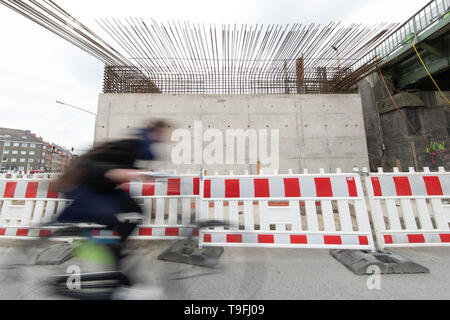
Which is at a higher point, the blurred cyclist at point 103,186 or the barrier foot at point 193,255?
the blurred cyclist at point 103,186

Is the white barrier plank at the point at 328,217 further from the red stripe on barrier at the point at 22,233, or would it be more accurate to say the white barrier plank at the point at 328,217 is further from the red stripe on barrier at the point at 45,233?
the red stripe on barrier at the point at 22,233

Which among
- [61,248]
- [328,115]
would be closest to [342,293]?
[61,248]

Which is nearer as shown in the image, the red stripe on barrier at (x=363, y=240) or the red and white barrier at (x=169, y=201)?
the red stripe on barrier at (x=363, y=240)

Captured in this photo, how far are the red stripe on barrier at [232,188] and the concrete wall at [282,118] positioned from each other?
4843 millimetres

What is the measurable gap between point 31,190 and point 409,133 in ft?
44.9

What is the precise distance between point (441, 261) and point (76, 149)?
14.9ft

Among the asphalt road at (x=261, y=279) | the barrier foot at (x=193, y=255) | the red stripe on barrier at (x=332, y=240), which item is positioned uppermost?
the red stripe on barrier at (x=332, y=240)

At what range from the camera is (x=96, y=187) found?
1.61 m

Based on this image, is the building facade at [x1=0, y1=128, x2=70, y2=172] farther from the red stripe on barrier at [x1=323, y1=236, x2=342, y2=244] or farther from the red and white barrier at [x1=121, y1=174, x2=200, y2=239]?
the red stripe on barrier at [x1=323, y1=236, x2=342, y2=244]

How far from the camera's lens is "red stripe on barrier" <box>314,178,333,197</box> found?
2801mm

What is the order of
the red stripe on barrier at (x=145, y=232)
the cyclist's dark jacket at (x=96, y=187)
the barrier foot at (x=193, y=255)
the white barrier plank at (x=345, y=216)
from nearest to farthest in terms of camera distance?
the cyclist's dark jacket at (x=96, y=187)
the barrier foot at (x=193, y=255)
the white barrier plank at (x=345, y=216)
the red stripe on barrier at (x=145, y=232)

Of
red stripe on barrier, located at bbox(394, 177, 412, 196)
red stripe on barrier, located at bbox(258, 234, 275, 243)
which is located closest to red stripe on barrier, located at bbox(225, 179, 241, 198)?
red stripe on barrier, located at bbox(258, 234, 275, 243)

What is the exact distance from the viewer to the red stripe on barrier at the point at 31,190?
3205 millimetres

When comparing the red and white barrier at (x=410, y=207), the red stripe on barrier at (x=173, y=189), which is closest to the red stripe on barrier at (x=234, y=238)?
the red stripe on barrier at (x=173, y=189)
